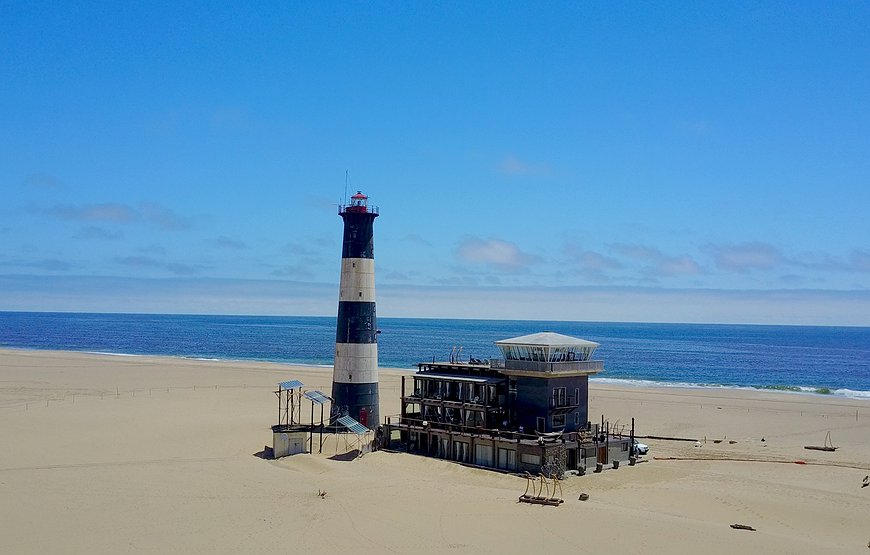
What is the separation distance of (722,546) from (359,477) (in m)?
16.1

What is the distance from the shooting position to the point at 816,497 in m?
33.8

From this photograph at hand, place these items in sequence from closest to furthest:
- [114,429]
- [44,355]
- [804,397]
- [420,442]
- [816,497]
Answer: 1. [816,497]
2. [420,442]
3. [114,429]
4. [804,397]
5. [44,355]

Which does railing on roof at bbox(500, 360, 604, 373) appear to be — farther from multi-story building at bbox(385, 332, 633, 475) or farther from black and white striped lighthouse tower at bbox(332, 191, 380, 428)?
black and white striped lighthouse tower at bbox(332, 191, 380, 428)

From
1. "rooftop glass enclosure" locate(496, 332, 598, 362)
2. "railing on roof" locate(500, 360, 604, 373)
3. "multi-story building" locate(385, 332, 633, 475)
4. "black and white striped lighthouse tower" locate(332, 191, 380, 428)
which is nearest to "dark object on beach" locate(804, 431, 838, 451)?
"multi-story building" locate(385, 332, 633, 475)

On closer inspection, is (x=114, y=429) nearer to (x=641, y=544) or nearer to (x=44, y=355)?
(x=641, y=544)

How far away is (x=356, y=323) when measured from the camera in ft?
146

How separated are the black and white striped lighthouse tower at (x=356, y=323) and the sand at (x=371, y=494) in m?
3.32

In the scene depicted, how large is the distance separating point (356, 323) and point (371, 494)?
14.6m

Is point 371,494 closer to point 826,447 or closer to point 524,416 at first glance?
point 524,416

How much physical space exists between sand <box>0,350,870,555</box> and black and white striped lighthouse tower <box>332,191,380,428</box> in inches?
131

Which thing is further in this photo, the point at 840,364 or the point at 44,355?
the point at 840,364

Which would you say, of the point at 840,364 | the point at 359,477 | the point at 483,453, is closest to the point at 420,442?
the point at 483,453

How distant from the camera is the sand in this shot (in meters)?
25.6

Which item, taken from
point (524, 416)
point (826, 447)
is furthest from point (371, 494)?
point (826, 447)
